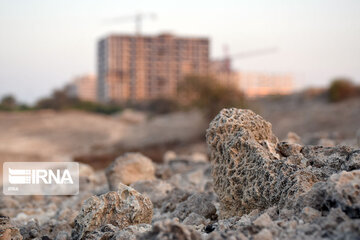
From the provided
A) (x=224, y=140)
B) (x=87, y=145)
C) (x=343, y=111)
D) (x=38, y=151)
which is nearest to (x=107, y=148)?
(x=87, y=145)

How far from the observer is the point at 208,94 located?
29.4 m

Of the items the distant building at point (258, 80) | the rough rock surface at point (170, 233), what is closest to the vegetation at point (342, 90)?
the rough rock surface at point (170, 233)

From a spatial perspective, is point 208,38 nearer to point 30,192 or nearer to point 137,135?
point 137,135

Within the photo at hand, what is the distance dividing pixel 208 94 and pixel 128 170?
22.5 metres

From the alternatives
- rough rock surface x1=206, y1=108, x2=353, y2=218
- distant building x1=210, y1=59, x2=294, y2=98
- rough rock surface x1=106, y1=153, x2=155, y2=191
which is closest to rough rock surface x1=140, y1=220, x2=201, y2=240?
rough rock surface x1=206, y1=108, x2=353, y2=218

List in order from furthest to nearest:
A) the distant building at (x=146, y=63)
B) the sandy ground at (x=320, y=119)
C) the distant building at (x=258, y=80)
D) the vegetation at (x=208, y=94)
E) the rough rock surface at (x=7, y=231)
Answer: the distant building at (x=258, y=80) < the distant building at (x=146, y=63) < the vegetation at (x=208, y=94) < the sandy ground at (x=320, y=119) < the rough rock surface at (x=7, y=231)

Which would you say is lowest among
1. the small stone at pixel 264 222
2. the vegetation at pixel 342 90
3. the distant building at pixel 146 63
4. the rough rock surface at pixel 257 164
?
the small stone at pixel 264 222

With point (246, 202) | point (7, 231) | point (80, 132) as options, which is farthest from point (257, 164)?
point (80, 132)

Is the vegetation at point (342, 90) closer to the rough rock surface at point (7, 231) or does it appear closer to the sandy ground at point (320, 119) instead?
the sandy ground at point (320, 119)

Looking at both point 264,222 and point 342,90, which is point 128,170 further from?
point 342,90

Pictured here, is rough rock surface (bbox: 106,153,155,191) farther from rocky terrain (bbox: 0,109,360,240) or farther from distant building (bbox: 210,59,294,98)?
distant building (bbox: 210,59,294,98)

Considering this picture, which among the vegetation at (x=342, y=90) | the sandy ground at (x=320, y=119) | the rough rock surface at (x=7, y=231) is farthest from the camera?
the vegetation at (x=342, y=90)

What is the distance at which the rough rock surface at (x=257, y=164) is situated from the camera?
4000mm

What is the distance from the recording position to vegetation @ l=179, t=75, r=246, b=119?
28.8 m
